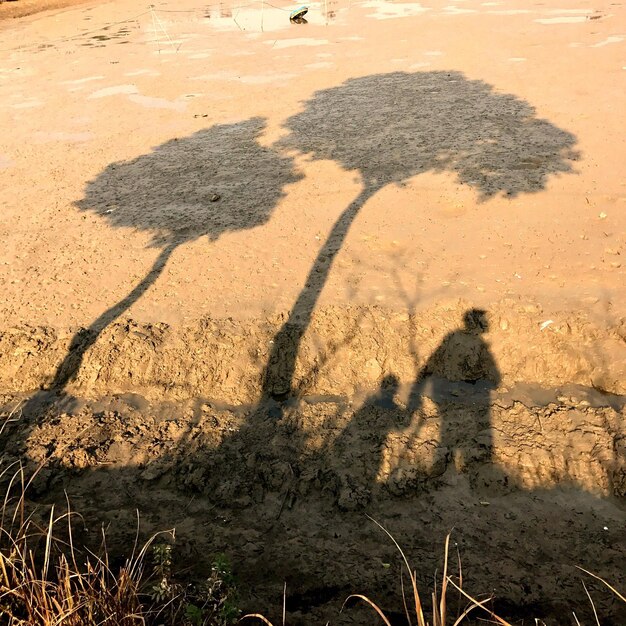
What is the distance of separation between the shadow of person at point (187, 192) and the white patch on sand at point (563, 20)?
10.5 m

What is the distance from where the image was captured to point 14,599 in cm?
221

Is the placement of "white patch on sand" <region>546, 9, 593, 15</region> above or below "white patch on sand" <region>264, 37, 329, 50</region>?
above

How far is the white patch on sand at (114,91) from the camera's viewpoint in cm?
1080

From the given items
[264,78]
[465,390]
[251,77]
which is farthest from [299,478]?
[251,77]

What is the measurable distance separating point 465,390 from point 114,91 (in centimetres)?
1012

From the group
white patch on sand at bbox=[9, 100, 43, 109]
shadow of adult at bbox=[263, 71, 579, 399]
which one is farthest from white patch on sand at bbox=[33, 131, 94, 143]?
shadow of adult at bbox=[263, 71, 579, 399]

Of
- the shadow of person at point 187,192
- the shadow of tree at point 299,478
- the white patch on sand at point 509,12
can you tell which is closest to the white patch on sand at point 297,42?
the white patch on sand at point 509,12

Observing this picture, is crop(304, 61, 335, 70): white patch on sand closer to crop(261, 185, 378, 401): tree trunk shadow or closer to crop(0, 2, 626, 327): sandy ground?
crop(0, 2, 626, 327): sandy ground

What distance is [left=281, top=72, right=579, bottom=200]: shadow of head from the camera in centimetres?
671

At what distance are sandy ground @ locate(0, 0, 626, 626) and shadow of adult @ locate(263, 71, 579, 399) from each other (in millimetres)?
47

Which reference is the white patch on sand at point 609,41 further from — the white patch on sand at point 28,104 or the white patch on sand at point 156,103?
the white patch on sand at point 28,104

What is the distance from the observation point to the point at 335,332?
→ 4488mm

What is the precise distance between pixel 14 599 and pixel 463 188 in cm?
582

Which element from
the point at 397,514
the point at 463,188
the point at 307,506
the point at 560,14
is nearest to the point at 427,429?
the point at 397,514
